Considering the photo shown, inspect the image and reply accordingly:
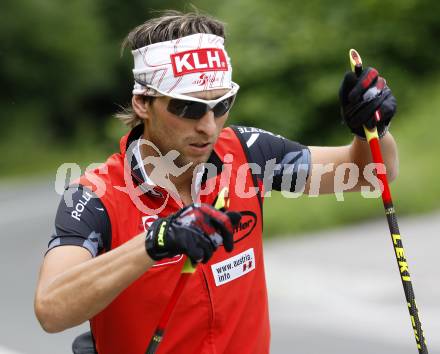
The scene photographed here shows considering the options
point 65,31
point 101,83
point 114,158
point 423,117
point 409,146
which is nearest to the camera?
point 114,158

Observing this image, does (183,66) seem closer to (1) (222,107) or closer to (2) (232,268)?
(1) (222,107)

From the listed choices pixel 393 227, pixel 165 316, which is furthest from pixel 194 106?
pixel 393 227

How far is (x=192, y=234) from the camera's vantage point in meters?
2.65

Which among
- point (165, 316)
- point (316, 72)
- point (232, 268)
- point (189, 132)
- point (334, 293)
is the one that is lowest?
point (165, 316)

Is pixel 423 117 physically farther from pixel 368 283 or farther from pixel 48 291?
pixel 48 291

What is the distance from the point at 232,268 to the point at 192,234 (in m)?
0.64

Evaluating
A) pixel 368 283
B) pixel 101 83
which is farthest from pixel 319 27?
pixel 101 83

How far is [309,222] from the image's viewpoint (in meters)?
11.8

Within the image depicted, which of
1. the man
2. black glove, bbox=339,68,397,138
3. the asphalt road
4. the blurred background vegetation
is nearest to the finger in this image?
the man

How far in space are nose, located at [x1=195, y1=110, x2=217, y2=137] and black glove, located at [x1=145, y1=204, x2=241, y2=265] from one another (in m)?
0.53

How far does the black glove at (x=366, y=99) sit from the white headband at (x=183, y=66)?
17.8 inches

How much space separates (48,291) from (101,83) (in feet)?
120

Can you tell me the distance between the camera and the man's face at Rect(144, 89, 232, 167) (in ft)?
10.5

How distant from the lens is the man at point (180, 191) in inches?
122
